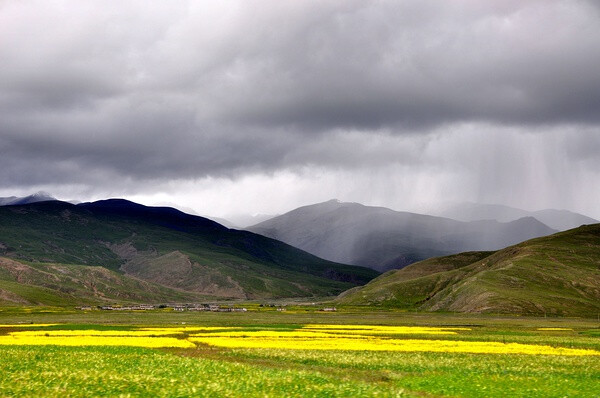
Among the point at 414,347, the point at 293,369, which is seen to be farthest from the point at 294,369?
the point at 414,347

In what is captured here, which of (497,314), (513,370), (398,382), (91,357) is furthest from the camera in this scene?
(497,314)

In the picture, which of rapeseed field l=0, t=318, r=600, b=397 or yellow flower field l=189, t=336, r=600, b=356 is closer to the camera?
rapeseed field l=0, t=318, r=600, b=397

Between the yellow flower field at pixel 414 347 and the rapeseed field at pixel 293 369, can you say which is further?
the yellow flower field at pixel 414 347

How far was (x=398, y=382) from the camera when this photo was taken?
128 ft

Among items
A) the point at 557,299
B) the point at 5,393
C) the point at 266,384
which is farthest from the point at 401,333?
the point at 557,299

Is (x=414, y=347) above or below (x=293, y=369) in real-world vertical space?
below

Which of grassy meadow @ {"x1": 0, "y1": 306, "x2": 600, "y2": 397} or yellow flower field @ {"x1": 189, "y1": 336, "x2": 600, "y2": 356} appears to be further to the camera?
yellow flower field @ {"x1": 189, "y1": 336, "x2": 600, "y2": 356}

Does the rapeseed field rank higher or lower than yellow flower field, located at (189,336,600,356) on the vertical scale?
higher

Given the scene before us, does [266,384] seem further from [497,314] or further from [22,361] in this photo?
[497,314]

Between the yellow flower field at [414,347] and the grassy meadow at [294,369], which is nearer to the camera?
the grassy meadow at [294,369]

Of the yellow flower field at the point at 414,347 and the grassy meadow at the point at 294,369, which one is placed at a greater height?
the grassy meadow at the point at 294,369

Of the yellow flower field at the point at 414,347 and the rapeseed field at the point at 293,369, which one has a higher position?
the rapeseed field at the point at 293,369

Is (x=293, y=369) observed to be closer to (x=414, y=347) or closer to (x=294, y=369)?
(x=294, y=369)

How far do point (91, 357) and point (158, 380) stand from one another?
61.9ft
